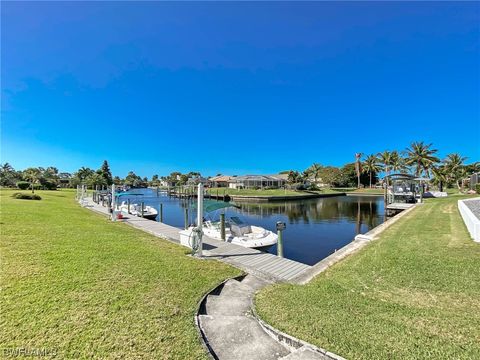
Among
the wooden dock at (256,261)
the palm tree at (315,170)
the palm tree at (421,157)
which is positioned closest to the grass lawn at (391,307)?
the wooden dock at (256,261)

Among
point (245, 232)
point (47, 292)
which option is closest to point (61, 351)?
point (47, 292)

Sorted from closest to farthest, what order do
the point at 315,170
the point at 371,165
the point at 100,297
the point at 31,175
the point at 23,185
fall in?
the point at 100,297 < the point at 31,175 < the point at 23,185 < the point at 371,165 < the point at 315,170

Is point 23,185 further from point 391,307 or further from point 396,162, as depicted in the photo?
point 396,162

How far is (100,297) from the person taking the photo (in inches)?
167

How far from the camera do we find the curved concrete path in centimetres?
318

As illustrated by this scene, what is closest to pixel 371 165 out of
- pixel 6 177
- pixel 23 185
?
pixel 23 185

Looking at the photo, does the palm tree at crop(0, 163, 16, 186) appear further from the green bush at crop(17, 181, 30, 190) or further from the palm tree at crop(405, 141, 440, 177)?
the palm tree at crop(405, 141, 440, 177)

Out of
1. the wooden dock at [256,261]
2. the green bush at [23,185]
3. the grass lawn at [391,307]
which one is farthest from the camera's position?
the green bush at [23,185]

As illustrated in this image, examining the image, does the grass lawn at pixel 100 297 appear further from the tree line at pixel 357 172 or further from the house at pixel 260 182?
the house at pixel 260 182

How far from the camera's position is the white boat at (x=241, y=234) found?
10.6m

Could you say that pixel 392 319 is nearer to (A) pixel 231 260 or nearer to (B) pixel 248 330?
(B) pixel 248 330

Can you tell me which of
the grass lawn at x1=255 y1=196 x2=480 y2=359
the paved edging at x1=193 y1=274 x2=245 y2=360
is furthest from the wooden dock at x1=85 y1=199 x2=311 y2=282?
the paved edging at x1=193 y1=274 x2=245 y2=360

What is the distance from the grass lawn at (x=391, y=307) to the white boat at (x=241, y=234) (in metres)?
4.28

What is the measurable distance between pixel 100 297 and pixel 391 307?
504cm
